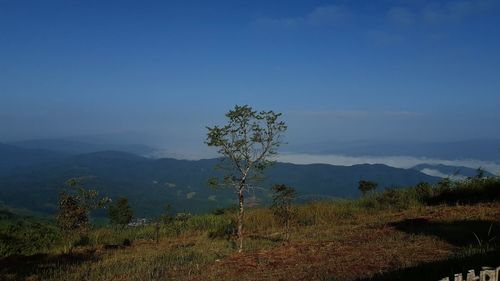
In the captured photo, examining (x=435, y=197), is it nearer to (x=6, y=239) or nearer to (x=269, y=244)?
(x=269, y=244)

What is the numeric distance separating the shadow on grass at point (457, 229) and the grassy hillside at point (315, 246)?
0.03 m

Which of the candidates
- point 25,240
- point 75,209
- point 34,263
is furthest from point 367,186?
point 34,263

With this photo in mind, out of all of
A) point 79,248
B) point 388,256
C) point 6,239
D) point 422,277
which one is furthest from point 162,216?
point 422,277

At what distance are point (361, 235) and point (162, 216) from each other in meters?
10.6

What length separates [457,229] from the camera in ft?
50.9

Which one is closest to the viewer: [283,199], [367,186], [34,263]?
[34,263]

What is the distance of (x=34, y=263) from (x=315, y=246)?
8.84 meters

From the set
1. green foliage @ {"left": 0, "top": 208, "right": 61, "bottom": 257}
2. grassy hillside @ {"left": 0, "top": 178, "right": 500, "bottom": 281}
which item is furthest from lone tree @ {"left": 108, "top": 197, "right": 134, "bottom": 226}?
green foliage @ {"left": 0, "top": 208, "right": 61, "bottom": 257}

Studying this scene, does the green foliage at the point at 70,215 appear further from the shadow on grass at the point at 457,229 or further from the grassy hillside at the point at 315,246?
the shadow on grass at the point at 457,229

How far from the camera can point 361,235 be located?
1661 cm

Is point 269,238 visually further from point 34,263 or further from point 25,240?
point 25,240

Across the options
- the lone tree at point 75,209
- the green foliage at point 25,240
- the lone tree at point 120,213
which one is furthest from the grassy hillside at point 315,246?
the lone tree at point 120,213

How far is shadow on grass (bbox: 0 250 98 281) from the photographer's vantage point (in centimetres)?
1398

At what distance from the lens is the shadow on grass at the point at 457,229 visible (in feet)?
45.4
